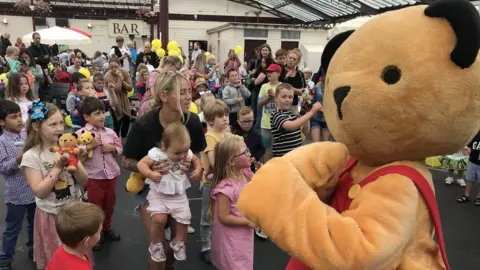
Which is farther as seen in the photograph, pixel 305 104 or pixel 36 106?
pixel 305 104

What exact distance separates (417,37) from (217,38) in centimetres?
2307

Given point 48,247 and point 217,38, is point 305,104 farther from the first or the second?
point 217,38

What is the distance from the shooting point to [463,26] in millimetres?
1173

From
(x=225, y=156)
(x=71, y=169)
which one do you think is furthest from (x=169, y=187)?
(x=71, y=169)

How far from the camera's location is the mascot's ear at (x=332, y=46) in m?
1.58

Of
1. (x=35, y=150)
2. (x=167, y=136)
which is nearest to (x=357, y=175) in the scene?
(x=167, y=136)

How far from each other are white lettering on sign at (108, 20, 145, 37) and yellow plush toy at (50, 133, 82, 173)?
2318 centimetres

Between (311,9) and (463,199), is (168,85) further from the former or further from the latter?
(311,9)

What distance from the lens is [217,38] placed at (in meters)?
23.6

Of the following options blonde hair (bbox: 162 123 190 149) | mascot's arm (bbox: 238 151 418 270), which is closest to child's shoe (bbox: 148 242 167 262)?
blonde hair (bbox: 162 123 190 149)

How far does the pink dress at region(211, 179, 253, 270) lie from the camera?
8.63 feet

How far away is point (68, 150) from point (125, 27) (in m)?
24.0

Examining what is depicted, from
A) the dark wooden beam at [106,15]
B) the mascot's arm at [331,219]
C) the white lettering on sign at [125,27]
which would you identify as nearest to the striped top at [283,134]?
the mascot's arm at [331,219]

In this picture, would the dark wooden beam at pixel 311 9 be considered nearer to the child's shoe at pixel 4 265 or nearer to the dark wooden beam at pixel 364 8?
the dark wooden beam at pixel 364 8
